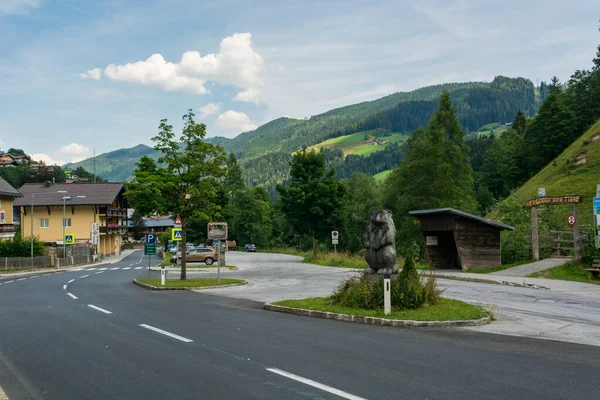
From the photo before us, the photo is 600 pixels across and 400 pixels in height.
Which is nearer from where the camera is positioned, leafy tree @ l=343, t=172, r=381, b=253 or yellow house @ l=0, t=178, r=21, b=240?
yellow house @ l=0, t=178, r=21, b=240

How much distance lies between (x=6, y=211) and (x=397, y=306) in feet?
199

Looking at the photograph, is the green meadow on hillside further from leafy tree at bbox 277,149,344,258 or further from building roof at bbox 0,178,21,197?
building roof at bbox 0,178,21,197

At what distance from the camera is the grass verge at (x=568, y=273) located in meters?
23.1

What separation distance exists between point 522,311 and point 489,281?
9863 mm

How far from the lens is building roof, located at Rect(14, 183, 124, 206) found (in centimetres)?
7521

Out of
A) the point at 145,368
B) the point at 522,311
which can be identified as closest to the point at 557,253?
the point at 522,311

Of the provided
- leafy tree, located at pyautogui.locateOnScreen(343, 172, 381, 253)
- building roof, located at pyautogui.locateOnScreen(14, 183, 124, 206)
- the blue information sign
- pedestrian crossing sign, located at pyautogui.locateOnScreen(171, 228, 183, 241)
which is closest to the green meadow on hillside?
leafy tree, located at pyautogui.locateOnScreen(343, 172, 381, 253)

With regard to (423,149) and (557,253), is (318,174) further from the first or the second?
(557,253)

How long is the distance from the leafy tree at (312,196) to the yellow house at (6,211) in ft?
101

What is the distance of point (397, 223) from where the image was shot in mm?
58188

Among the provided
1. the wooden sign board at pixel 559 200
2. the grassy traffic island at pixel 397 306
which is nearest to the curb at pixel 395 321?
the grassy traffic island at pixel 397 306

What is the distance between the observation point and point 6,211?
62.0 m

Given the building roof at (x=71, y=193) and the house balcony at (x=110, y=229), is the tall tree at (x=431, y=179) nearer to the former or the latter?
the building roof at (x=71, y=193)

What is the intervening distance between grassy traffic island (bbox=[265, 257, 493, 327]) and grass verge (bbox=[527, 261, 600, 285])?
11403mm
